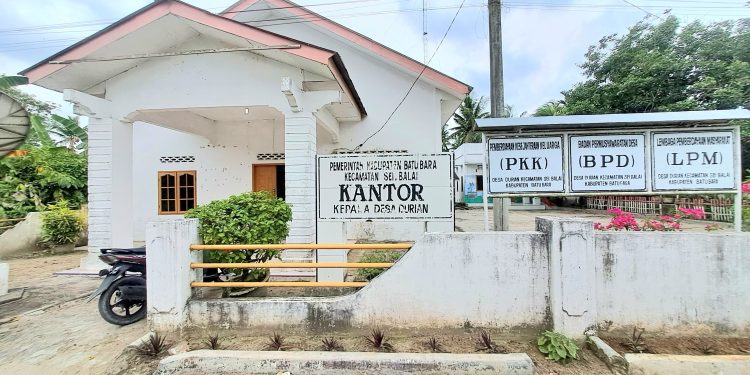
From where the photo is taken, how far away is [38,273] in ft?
23.5

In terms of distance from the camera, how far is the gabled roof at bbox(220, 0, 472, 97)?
9.09 m

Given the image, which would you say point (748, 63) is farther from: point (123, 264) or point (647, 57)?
point (123, 264)

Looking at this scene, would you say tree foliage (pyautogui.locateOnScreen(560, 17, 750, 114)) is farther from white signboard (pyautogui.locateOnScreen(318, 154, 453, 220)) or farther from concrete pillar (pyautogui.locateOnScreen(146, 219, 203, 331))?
concrete pillar (pyautogui.locateOnScreen(146, 219, 203, 331))

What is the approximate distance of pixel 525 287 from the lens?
3.52 m

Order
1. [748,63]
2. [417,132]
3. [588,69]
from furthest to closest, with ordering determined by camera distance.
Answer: [588,69] → [748,63] → [417,132]

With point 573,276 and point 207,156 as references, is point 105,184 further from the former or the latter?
point 573,276

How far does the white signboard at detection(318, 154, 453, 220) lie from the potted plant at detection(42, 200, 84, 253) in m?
8.76

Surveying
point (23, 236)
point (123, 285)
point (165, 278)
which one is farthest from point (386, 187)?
point (23, 236)

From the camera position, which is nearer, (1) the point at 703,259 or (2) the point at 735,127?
(1) the point at 703,259

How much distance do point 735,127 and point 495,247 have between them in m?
3.32

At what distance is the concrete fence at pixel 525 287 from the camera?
3.42 meters

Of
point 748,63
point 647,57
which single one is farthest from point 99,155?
point 748,63

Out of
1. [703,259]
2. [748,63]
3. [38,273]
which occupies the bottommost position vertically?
[38,273]

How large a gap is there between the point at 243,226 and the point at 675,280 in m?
4.47
